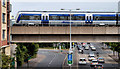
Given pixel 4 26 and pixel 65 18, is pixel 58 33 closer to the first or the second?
pixel 4 26

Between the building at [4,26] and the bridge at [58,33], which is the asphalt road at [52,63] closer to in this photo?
the building at [4,26]

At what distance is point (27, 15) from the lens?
40000mm

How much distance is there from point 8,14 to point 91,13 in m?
13.7

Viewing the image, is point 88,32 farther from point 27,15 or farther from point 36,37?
point 27,15

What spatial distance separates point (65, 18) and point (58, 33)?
9.36 metres

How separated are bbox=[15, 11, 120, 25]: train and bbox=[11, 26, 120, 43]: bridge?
7.71 meters

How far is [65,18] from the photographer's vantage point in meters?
40.1

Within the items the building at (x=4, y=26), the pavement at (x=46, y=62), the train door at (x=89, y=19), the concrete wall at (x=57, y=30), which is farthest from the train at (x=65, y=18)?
the pavement at (x=46, y=62)

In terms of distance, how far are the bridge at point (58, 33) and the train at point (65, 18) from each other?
7715 millimetres

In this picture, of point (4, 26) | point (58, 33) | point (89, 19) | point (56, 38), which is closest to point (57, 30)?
point (58, 33)

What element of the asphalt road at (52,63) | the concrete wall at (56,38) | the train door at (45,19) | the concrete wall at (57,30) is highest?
the train door at (45,19)

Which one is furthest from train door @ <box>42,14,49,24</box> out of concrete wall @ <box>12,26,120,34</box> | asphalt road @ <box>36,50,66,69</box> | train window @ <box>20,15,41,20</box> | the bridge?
asphalt road @ <box>36,50,66,69</box>

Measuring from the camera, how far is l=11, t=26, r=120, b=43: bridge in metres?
31.0

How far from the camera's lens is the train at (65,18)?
39.5 m
